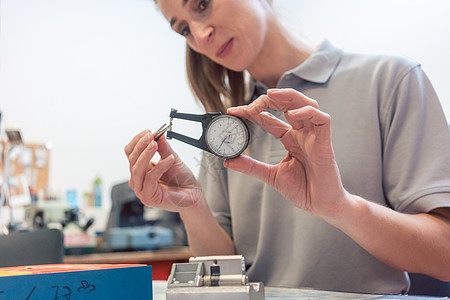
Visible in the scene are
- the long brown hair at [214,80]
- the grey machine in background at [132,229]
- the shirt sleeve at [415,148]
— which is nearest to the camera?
the shirt sleeve at [415,148]

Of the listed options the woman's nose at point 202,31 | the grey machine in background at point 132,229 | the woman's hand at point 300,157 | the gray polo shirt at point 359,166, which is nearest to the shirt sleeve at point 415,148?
the gray polo shirt at point 359,166

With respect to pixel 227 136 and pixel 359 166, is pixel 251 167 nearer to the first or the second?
pixel 227 136

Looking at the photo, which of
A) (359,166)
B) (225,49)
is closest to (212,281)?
(359,166)

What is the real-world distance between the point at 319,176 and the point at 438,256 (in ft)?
1.38

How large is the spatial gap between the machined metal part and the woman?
0.72ft

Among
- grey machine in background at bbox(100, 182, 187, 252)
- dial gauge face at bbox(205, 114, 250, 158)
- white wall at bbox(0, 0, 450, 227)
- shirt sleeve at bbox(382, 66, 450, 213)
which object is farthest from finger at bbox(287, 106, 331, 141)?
grey machine in background at bbox(100, 182, 187, 252)

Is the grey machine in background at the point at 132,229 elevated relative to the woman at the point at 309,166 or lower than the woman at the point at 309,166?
lower

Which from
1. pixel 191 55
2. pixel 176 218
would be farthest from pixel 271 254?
pixel 176 218

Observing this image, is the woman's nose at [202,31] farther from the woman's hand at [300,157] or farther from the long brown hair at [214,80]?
the woman's hand at [300,157]

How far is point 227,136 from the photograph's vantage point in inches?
32.4

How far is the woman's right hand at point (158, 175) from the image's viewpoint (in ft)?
2.82

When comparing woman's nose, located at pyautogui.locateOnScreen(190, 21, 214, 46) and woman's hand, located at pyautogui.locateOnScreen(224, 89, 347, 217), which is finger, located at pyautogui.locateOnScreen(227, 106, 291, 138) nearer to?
woman's hand, located at pyautogui.locateOnScreen(224, 89, 347, 217)

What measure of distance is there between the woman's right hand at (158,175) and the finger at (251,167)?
128mm

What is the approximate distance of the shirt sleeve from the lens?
1.00m
